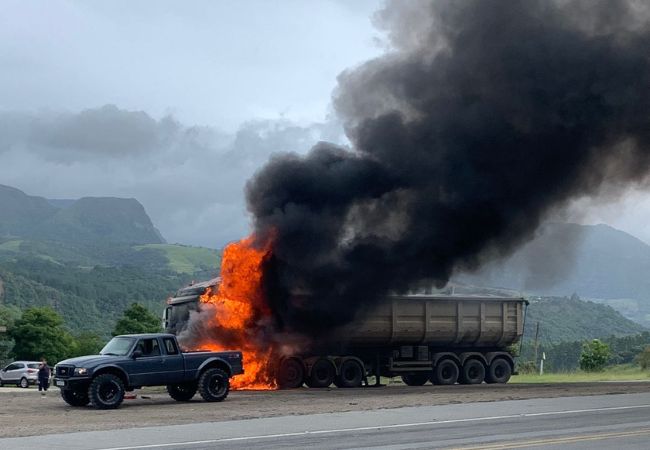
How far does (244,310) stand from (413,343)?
23.1ft

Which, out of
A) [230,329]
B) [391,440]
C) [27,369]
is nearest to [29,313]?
[27,369]

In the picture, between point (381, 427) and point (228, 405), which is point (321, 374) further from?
point (381, 427)

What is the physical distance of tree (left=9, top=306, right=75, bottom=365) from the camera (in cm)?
6619

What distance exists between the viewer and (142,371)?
79.7ft

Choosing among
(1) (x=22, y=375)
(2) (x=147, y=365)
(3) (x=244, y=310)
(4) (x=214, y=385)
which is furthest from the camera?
(1) (x=22, y=375)

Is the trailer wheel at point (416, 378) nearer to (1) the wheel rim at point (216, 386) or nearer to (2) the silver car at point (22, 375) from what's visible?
(1) the wheel rim at point (216, 386)

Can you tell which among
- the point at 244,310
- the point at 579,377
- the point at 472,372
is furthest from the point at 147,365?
the point at 579,377

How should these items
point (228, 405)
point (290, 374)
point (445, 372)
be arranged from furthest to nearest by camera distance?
point (445, 372) < point (290, 374) < point (228, 405)

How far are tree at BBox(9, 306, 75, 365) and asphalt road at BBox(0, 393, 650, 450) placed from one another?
4926 centimetres

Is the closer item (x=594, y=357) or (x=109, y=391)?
(x=109, y=391)

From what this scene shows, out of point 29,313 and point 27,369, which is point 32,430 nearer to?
point 27,369

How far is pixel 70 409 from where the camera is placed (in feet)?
78.0

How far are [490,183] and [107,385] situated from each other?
1561 cm

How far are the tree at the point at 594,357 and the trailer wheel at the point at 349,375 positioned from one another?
27.2m
